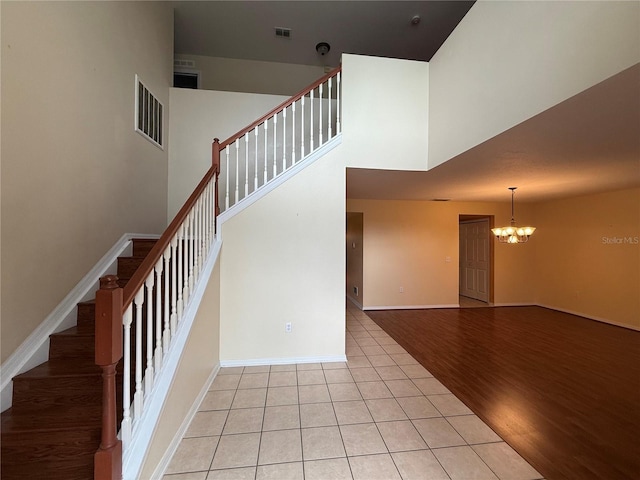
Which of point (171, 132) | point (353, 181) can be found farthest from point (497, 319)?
point (171, 132)

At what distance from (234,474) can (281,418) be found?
55 centimetres

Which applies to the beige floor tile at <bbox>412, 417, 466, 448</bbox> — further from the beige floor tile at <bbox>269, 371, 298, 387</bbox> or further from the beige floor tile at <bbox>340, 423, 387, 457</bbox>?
the beige floor tile at <bbox>269, 371, 298, 387</bbox>

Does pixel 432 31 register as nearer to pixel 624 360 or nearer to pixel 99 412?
pixel 624 360

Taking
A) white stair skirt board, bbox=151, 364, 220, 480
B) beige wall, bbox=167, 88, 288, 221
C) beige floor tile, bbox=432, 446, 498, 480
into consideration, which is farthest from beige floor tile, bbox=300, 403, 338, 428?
beige wall, bbox=167, 88, 288, 221

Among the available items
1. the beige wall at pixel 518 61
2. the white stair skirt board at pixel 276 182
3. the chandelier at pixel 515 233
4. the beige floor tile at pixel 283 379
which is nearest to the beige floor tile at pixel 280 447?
the beige floor tile at pixel 283 379

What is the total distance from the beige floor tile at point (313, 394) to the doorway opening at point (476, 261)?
4802 millimetres

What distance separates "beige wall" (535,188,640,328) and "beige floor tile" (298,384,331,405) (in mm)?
5486

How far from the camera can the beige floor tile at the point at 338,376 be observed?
8.71ft

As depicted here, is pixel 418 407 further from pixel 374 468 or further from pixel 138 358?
pixel 138 358

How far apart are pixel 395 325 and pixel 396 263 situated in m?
1.54

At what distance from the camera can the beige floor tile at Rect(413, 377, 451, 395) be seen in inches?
96.2

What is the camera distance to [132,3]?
9.91 feet

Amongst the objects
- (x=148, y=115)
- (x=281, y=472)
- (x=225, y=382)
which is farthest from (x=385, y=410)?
(x=148, y=115)

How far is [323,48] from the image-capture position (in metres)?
5.05
